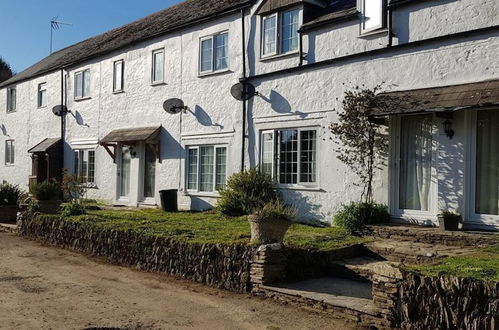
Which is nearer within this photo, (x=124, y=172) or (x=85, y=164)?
(x=124, y=172)

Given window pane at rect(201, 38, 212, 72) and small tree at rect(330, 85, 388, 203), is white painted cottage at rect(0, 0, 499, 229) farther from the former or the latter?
small tree at rect(330, 85, 388, 203)

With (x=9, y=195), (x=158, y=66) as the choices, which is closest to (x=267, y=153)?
(x=158, y=66)

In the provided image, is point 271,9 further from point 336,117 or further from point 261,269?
point 261,269

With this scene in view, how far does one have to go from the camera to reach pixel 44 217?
14.6 metres

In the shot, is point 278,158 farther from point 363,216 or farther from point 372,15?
point 372,15

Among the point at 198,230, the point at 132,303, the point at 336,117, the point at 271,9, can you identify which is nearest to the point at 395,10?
the point at 336,117

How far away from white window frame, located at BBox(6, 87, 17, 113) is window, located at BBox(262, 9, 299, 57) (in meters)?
21.1

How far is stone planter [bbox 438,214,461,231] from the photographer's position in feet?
33.0

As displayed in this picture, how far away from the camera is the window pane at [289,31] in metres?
14.3

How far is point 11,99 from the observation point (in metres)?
31.1

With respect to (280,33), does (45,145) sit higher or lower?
lower

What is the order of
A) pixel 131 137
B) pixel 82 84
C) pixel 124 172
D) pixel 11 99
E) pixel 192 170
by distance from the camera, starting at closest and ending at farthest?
1. pixel 192 170
2. pixel 131 137
3. pixel 124 172
4. pixel 82 84
5. pixel 11 99

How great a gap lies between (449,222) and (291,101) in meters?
5.70

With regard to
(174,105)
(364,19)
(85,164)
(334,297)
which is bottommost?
(334,297)
